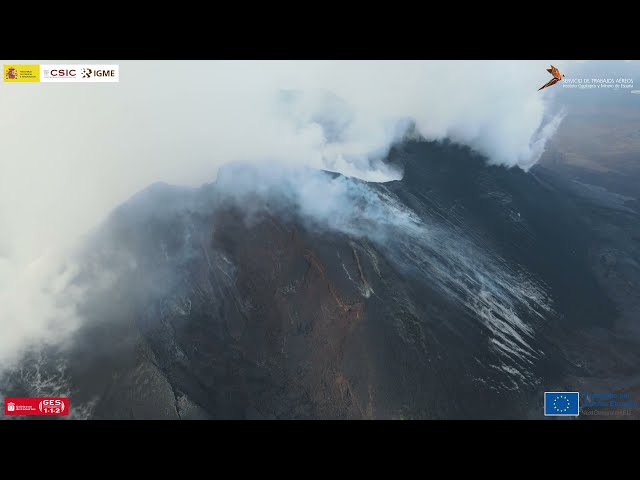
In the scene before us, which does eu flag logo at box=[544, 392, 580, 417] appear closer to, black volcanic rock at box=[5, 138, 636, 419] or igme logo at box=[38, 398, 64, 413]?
black volcanic rock at box=[5, 138, 636, 419]

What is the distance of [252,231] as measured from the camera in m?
29.7

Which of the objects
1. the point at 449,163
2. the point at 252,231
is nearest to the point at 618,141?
the point at 449,163

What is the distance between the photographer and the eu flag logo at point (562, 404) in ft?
77.8

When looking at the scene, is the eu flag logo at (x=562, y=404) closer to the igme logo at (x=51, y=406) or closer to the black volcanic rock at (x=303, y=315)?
the black volcanic rock at (x=303, y=315)

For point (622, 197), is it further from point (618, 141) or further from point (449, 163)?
point (618, 141)

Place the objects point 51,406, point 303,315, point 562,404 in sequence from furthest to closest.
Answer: point 303,315 → point 562,404 → point 51,406

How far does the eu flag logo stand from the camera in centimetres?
2372

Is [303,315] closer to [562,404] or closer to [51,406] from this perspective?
[51,406]

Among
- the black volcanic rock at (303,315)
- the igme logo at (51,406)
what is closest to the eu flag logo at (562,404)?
the black volcanic rock at (303,315)

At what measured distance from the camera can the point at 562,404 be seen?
2414 cm

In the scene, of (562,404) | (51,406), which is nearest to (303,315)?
(51,406)

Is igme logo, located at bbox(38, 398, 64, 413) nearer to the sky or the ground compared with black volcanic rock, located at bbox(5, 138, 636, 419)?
nearer to the ground

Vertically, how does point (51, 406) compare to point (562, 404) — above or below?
below

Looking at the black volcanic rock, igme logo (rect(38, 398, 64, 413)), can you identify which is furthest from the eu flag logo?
igme logo (rect(38, 398, 64, 413))
